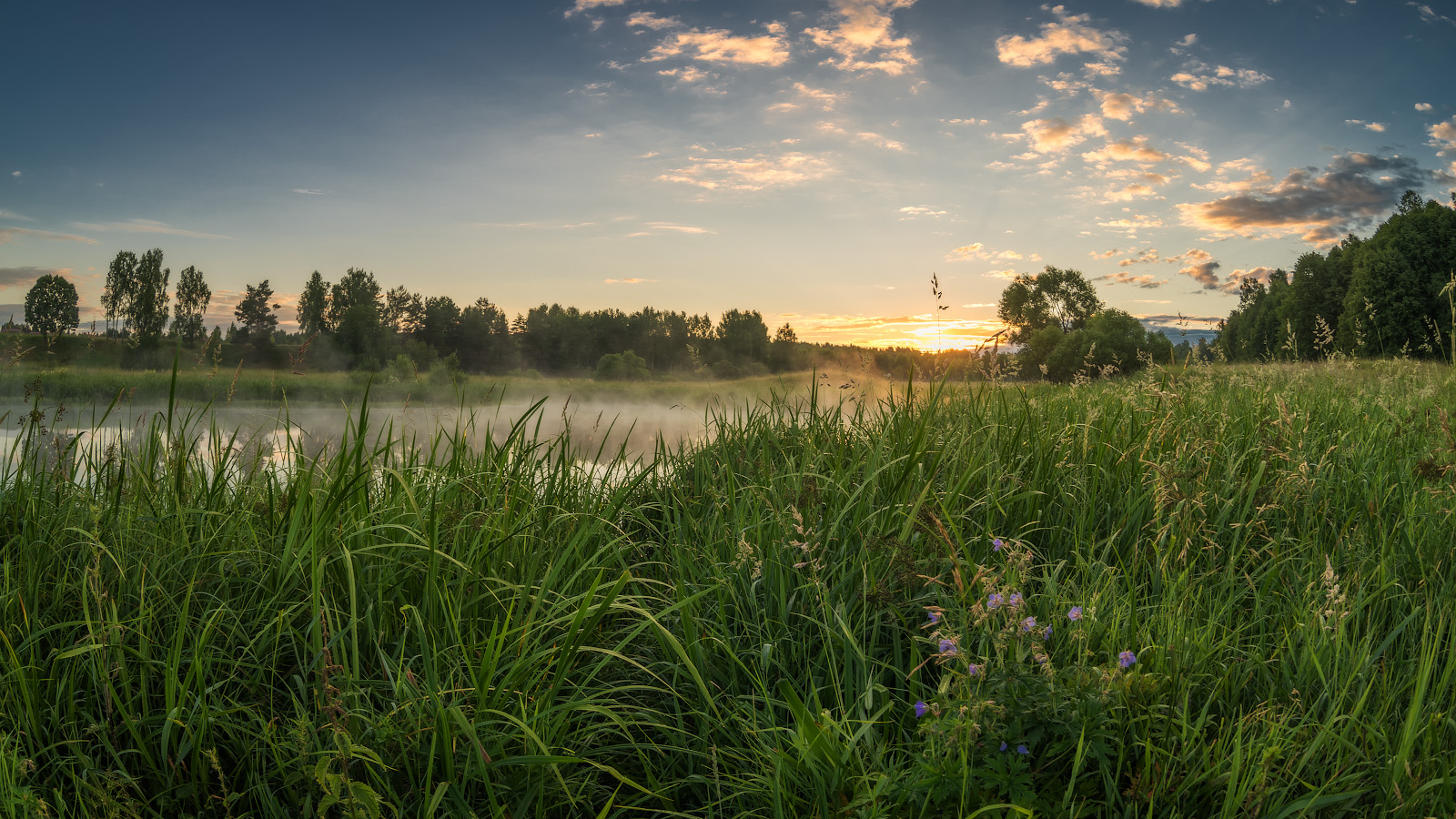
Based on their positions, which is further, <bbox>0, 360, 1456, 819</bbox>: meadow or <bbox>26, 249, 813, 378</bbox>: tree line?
<bbox>26, 249, 813, 378</bbox>: tree line

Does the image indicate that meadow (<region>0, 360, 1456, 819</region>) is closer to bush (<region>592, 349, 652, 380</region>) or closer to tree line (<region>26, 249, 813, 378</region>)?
tree line (<region>26, 249, 813, 378</region>)

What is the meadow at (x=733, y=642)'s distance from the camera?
168 cm

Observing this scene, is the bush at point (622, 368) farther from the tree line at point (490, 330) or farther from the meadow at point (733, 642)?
the meadow at point (733, 642)

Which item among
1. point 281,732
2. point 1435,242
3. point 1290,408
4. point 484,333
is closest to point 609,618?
point 281,732

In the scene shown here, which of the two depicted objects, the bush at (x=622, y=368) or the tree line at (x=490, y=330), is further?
the bush at (x=622, y=368)

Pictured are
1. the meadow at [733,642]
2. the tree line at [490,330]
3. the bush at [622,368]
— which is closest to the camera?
the meadow at [733,642]

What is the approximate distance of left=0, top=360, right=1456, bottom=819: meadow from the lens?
1685 millimetres

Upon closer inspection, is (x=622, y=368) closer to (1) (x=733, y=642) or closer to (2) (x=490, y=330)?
(2) (x=490, y=330)

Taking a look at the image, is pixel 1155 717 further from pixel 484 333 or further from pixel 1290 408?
pixel 484 333

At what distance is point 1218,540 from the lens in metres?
3.22

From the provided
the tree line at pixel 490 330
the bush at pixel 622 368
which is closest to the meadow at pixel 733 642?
the tree line at pixel 490 330

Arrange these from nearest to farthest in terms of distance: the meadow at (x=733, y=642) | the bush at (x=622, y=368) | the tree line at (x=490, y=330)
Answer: the meadow at (x=733, y=642), the tree line at (x=490, y=330), the bush at (x=622, y=368)

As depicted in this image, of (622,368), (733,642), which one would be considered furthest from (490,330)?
(733,642)

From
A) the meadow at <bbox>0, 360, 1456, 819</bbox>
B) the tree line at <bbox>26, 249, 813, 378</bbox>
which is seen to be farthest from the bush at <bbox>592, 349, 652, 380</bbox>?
the meadow at <bbox>0, 360, 1456, 819</bbox>
